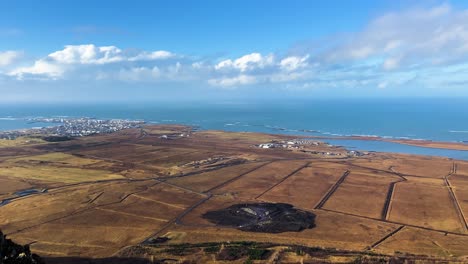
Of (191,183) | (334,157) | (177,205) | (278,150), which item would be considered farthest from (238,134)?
(177,205)

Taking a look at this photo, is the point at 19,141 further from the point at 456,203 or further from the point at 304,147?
the point at 456,203

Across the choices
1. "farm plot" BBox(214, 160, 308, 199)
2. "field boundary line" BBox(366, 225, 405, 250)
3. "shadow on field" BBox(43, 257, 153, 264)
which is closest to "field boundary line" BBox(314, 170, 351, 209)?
"farm plot" BBox(214, 160, 308, 199)

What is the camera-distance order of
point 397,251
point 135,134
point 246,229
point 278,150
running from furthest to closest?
point 135,134 < point 278,150 < point 246,229 < point 397,251

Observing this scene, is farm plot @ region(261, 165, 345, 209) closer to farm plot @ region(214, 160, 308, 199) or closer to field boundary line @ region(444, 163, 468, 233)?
farm plot @ region(214, 160, 308, 199)

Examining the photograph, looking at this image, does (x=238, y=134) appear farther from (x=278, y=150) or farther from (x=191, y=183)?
(x=191, y=183)

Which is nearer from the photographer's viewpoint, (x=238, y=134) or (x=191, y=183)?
(x=191, y=183)

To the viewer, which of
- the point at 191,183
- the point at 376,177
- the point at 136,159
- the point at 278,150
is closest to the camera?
the point at 191,183
